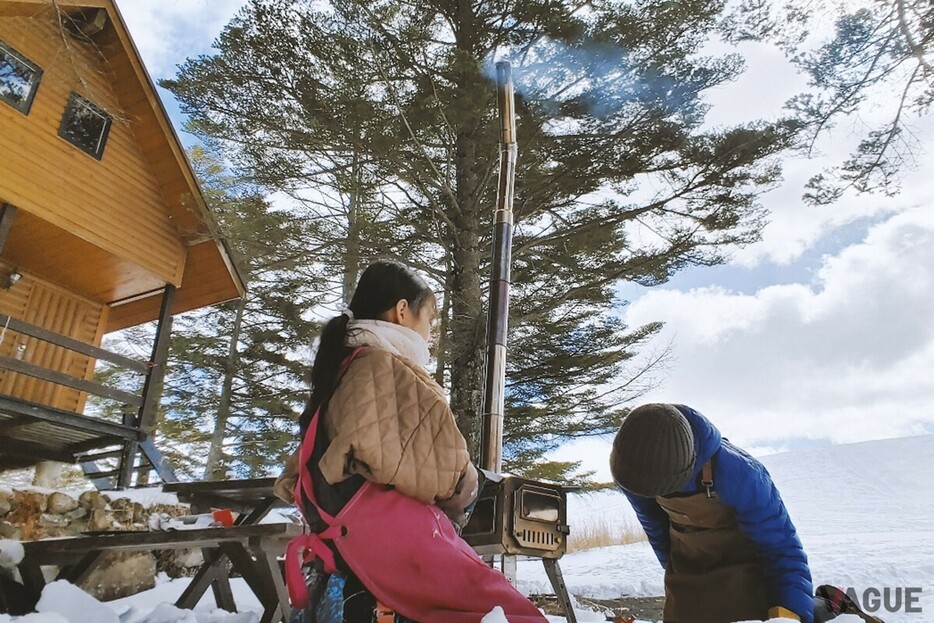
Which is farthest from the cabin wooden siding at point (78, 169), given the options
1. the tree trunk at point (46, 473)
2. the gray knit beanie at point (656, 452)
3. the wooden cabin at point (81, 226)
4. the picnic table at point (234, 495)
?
the gray knit beanie at point (656, 452)

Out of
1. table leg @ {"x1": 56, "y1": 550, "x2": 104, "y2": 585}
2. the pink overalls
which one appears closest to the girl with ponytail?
the pink overalls

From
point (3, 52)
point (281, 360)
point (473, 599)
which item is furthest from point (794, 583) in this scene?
point (281, 360)

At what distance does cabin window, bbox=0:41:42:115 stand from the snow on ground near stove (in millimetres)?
8550

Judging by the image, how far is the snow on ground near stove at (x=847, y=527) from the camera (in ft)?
20.0

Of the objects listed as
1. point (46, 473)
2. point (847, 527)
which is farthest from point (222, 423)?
point (847, 527)

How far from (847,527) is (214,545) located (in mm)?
9448

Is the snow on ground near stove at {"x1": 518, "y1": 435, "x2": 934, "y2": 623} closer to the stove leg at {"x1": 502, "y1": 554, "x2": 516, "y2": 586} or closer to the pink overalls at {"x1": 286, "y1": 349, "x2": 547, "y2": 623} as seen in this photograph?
the stove leg at {"x1": 502, "y1": 554, "x2": 516, "y2": 586}

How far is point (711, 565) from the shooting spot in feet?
6.61

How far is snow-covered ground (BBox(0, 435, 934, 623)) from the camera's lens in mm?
3445

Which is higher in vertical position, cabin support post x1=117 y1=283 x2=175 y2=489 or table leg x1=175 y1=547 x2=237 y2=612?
cabin support post x1=117 y1=283 x2=175 y2=489

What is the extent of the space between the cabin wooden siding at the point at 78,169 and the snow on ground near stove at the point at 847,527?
704 cm

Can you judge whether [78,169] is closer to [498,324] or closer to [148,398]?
[148,398]

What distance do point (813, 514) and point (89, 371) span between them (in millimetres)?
12190

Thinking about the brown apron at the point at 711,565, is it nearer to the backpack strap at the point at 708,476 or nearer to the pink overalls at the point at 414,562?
the backpack strap at the point at 708,476
